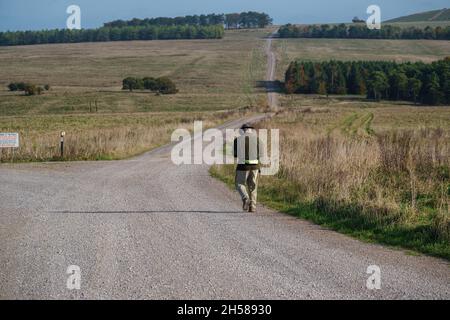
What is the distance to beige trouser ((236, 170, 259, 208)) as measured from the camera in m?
12.7

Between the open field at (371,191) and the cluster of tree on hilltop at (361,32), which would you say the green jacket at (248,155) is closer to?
the open field at (371,191)

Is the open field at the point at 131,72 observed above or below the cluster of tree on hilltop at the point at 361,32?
below

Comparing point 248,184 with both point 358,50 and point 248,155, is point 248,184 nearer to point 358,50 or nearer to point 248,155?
point 248,155

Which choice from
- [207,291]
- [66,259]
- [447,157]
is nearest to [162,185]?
[447,157]

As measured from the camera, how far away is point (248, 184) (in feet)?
42.4

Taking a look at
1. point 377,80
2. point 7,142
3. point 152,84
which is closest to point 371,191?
point 7,142

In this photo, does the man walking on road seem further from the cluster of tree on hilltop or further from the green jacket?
the cluster of tree on hilltop

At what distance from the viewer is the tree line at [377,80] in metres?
89.1

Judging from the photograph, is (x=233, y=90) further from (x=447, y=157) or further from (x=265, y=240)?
(x=265, y=240)

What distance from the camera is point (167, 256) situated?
845 cm

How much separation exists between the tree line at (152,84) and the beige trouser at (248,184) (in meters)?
86.8

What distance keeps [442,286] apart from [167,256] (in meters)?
3.51

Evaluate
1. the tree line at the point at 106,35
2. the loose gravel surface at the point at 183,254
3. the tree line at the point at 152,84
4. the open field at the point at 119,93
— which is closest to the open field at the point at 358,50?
the open field at the point at 119,93

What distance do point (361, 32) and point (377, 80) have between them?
74.6 m
